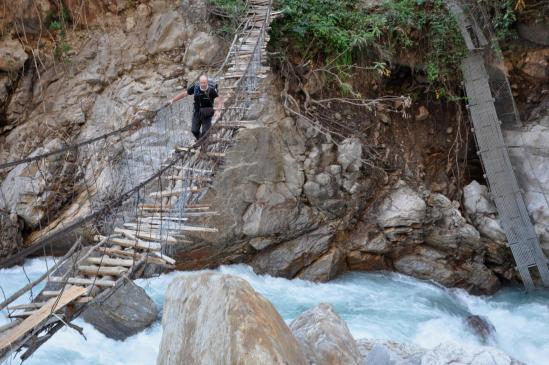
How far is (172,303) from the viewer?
183 cm

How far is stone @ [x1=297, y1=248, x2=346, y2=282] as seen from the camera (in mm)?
5137

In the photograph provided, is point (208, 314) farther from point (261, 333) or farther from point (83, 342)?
point (83, 342)

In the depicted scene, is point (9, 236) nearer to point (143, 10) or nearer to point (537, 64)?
point (143, 10)

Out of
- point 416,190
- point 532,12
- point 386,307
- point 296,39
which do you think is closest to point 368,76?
point 296,39

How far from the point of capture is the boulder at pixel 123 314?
3.65 metres

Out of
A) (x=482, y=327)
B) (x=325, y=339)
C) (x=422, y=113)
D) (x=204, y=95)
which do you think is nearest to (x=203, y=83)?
(x=204, y=95)

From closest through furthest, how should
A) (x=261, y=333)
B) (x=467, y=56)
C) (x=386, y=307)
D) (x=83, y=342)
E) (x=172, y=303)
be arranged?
(x=261, y=333), (x=172, y=303), (x=83, y=342), (x=386, y=307), (x=467, y=56)

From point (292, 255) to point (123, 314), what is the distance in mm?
2009

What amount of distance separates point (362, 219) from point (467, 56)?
94.2 inches

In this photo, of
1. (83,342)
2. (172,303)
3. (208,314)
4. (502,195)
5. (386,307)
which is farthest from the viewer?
(502,195)

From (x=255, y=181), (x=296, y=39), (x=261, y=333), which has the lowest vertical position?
(x=261, y=333)

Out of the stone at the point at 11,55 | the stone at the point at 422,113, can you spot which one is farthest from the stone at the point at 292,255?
the stone at the point at 11,55

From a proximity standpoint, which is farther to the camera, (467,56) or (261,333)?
(467,56)

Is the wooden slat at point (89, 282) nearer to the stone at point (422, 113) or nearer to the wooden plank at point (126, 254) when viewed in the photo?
the wooden plank at point (126, 254)
